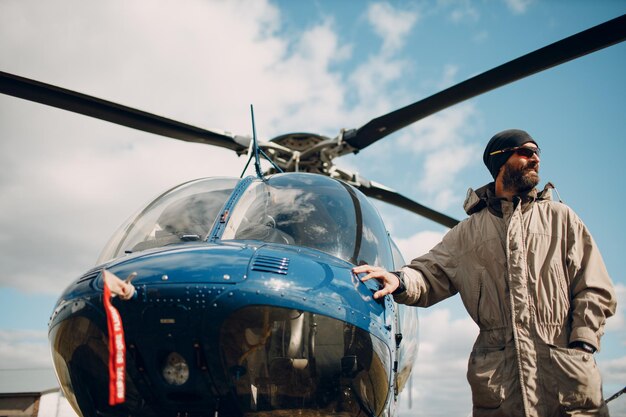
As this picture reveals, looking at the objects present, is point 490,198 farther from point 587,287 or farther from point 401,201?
point 401,201

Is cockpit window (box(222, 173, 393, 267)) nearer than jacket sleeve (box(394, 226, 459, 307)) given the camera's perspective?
No

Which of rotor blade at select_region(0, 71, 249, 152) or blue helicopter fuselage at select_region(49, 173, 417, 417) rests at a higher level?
rotor blade at select_region(0, 71, 249, 152)

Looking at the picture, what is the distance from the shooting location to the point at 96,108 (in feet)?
19.8

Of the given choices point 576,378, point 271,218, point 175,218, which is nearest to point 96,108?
point 175,218

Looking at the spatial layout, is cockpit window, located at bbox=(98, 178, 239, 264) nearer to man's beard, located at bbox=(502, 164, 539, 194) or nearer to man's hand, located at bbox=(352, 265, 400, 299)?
man's hand, located at bbox=(352, 265, 400, 299)

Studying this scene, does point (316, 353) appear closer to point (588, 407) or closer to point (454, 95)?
point (588, 407)

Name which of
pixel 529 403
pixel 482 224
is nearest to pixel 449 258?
Answer: pixel 482 224

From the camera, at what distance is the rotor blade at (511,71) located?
16.8 feet

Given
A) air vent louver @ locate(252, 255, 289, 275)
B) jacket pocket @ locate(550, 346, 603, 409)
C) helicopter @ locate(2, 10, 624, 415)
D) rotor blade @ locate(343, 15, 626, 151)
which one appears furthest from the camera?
rotor blade @ locate(343, 15, 626, 151)

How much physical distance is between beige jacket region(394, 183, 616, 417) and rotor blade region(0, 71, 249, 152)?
4249mm

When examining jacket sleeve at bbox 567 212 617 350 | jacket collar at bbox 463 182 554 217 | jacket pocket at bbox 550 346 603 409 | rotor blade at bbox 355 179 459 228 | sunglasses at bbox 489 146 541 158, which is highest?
rotor blade at bbox 355 179 459 228

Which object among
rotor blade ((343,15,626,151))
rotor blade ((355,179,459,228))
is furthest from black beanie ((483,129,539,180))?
rotor blade ((355,179,459,228))

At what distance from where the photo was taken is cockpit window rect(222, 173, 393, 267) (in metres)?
3.74

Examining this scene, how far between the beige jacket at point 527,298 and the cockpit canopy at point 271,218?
735 millimetres
